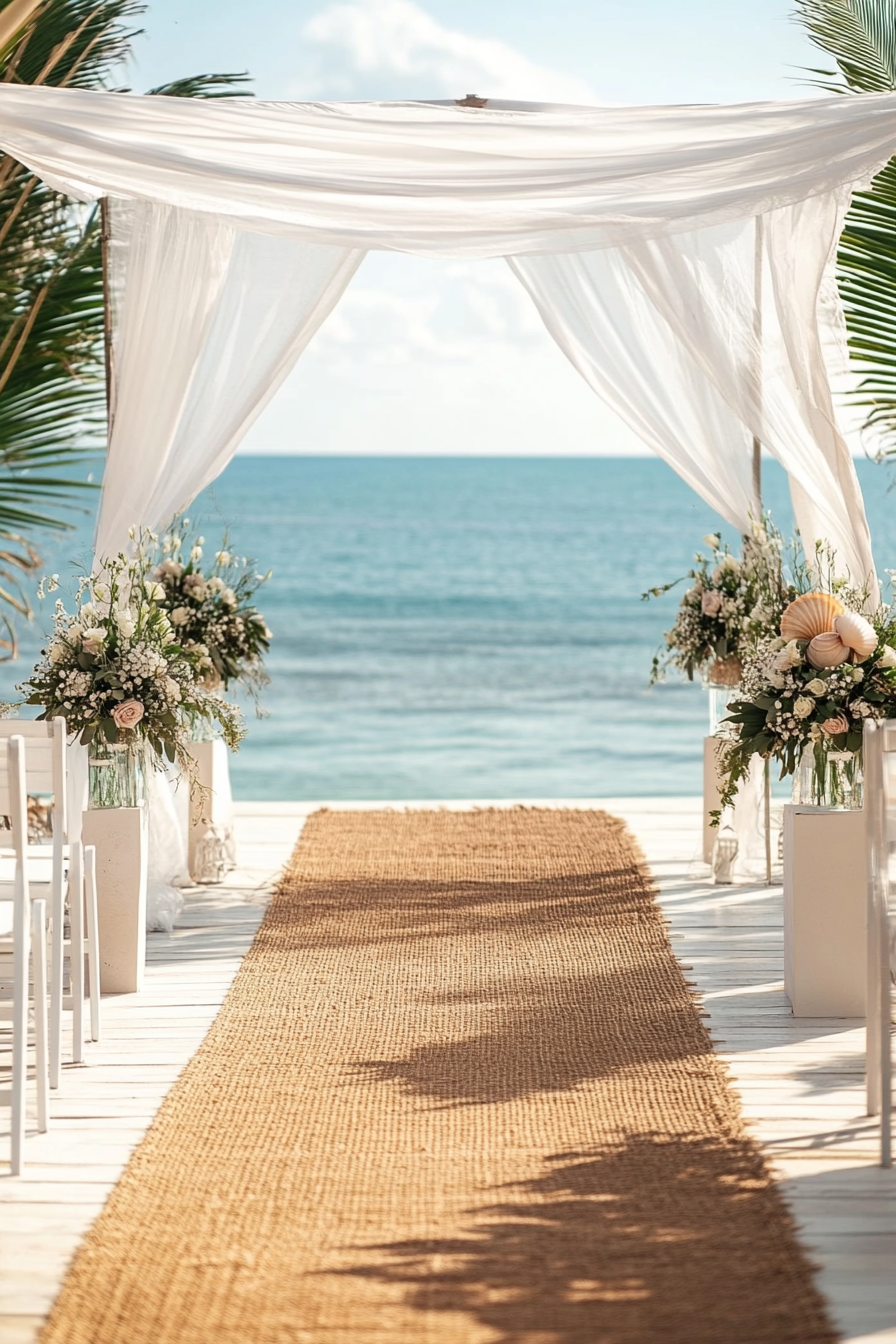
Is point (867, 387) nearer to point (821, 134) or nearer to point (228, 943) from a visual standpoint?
point (821, 134)

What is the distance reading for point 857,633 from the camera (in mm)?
3988

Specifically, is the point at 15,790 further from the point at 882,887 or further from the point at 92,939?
the point at 882,887

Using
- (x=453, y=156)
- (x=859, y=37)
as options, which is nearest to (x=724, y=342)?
(x=453, y=156)

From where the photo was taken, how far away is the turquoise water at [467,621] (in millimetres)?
12641

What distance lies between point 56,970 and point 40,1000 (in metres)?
0.23

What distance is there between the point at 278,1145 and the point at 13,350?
361cm

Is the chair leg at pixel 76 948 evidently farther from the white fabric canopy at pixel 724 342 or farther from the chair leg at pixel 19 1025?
the white fabric canopy at pixel 724 342

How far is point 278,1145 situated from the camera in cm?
315

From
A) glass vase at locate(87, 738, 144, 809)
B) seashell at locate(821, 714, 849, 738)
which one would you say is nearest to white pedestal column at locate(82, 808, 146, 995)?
glass vase at locate(87, 738, 144, 809)

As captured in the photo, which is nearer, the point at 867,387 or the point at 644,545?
the point at 867,387

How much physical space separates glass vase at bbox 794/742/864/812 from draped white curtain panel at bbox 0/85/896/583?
727mm

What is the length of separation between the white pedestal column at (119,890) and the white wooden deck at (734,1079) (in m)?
0.10

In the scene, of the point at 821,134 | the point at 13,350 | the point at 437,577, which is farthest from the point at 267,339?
the point at 437,577

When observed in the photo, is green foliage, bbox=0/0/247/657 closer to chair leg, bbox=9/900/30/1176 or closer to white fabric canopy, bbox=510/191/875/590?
white fabric canopy, bbox=510/191/875/590
